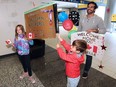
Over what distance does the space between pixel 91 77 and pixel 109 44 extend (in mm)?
2377

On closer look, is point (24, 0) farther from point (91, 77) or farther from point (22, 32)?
point (91, 77)

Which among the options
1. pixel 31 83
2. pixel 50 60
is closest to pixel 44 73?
pixel 31 83

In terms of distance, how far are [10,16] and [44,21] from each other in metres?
1.21

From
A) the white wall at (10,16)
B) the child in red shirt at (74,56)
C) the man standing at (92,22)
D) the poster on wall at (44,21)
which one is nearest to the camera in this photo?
the child in red shirt at (74,56)

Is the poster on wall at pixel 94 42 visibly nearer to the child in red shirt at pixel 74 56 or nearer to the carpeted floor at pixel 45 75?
the carpeted floor at pixel 45 75

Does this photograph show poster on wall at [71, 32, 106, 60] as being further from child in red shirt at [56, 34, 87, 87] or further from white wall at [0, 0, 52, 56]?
white wall at [0, 0, 52, 56]

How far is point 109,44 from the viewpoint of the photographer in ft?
14.5

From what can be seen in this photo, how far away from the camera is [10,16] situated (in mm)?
3252

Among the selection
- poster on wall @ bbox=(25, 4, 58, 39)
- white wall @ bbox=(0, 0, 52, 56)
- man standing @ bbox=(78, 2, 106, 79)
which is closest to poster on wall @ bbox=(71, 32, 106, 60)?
man standing @ bbox=(78, 2, 106, 79)

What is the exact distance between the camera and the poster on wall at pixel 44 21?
2359 millimetres

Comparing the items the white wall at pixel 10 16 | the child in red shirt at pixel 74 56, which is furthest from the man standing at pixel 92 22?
the white wall at pixel 10 16

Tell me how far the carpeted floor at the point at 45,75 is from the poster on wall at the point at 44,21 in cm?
71

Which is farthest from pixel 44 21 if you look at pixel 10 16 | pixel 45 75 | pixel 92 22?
pixel 10 16

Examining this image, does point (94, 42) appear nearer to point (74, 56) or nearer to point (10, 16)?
point (74, 56)
